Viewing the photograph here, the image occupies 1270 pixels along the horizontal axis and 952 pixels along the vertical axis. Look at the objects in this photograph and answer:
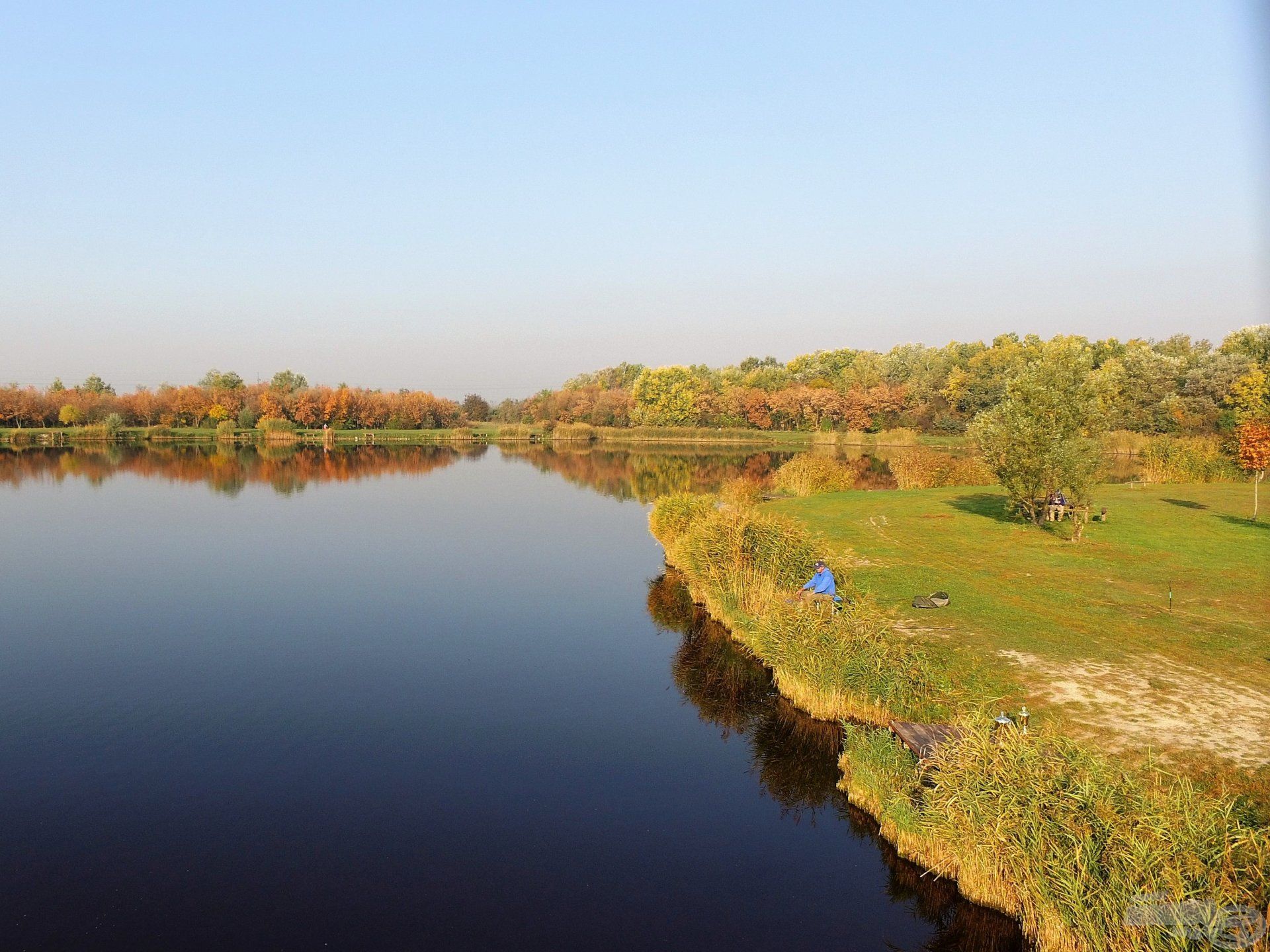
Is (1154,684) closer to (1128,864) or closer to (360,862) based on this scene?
(1128,864)

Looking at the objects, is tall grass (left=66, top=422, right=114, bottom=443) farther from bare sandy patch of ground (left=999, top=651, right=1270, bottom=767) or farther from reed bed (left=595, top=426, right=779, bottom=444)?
bare sandy patch of ground (left=999, top=651, right=1270, bottom=767)

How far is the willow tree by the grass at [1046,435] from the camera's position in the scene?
2439 cm

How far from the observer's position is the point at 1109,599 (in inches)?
699

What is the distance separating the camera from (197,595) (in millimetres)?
22203

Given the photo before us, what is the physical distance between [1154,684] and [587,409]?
104m

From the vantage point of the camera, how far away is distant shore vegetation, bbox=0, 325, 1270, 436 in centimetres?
7319

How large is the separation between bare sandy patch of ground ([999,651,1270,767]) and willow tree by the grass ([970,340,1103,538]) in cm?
1183

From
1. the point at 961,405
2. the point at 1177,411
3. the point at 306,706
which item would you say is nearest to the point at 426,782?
the point at 306,706

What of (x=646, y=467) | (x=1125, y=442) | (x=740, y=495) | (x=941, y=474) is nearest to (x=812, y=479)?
(x=941, y=474)

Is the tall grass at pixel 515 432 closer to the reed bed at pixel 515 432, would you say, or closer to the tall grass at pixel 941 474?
the reed bed at pixel 515 432

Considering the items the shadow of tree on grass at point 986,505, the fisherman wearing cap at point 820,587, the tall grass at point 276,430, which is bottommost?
the shadow of tree on grass at point 986,505

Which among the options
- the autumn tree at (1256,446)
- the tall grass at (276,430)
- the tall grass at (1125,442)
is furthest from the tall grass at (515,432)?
the autumn tree at (1256,446)

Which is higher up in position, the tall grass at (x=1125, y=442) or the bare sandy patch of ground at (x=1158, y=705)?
the tall grass at (x=1125, y=442)

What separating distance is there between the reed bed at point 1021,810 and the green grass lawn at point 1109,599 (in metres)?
1.71
